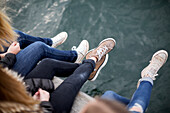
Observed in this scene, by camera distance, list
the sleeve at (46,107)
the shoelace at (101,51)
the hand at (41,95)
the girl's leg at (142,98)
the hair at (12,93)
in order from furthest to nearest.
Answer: the shoelace at (101,51) → the girl's leg at (142,98) → the hand at (41,95) → the sleeve at (46,107) → the hair at (12,93)

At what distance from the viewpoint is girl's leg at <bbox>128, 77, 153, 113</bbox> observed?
136 centimetres

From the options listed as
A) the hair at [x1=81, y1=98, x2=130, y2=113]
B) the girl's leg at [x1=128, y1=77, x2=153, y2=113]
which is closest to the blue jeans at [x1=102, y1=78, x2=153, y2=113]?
the girl's leg at [x1=128, y1=77, x2=153, y2=113]

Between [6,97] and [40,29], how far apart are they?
268cm

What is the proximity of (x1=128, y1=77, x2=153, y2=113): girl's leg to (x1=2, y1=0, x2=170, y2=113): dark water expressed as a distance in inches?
26.8

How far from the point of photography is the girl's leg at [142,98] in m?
1.36

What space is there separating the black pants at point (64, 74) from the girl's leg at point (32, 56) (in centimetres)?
11

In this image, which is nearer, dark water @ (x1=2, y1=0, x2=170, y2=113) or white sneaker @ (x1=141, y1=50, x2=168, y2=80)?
white sneaker @ (x1=141, y1=50, x2=168, y2=80)

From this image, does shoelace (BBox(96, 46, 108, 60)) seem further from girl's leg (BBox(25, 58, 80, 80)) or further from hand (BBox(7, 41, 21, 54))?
hand (BBox(7, 41, 21, 54))

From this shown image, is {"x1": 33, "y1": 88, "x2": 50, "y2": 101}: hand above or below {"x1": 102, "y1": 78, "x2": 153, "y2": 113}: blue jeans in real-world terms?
below

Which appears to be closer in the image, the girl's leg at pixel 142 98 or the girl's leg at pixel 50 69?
the girl's leg at pixel 142 98

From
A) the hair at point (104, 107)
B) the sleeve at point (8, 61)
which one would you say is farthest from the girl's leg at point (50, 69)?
the hair at point (104, 107)

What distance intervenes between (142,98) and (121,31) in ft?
4.94

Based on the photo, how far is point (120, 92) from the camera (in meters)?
2.37

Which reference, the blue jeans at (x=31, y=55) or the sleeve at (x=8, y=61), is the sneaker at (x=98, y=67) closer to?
the blue jeans at (x=31, y=55)
